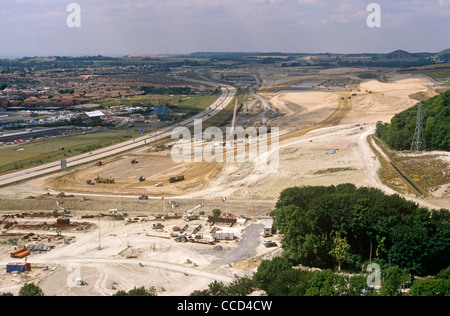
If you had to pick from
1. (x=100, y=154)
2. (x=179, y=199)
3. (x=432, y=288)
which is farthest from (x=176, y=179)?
(x=432, y=288)

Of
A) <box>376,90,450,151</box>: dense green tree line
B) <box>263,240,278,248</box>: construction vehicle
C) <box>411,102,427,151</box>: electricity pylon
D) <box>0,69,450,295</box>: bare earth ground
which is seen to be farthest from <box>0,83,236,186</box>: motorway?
<box>411,102,427,151</box>: electricity pylon

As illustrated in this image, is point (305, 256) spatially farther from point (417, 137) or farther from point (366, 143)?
point (366, 143)

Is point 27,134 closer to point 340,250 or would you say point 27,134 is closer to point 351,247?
point 351,247

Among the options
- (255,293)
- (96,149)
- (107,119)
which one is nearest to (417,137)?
(255,293)

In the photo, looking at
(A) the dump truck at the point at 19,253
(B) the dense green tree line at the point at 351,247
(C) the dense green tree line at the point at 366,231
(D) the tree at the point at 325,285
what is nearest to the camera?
(D) the tree at the point at 325,285

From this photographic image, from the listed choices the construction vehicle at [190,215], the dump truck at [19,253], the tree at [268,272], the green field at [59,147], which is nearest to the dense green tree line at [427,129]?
the construction vehicle at [190,215]

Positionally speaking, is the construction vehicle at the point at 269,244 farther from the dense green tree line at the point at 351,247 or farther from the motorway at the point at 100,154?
the motorway at the point at 100,154
